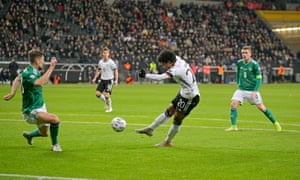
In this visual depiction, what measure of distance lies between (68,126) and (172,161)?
6982 millimetres

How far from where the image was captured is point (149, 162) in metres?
11.4

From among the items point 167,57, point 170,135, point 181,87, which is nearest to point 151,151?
point 170,135

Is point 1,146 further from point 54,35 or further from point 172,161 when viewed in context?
point 54,35

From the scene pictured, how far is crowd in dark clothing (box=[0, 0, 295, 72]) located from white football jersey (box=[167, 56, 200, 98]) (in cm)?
3687

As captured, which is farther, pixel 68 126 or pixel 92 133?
pixel 68 126

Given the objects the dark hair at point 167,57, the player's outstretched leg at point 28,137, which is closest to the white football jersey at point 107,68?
the player's outstretched leg at point 28,137

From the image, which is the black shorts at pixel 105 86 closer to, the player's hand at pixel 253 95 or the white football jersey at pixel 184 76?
the player's hand at pixel 253 95

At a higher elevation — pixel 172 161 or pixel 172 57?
pixel 172 57

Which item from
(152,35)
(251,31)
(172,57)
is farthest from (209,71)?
Result: (172,57)

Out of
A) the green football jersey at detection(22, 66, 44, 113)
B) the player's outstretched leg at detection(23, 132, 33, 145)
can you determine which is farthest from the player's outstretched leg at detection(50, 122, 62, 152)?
the player's outstretched leg at detection(23, 132, 33, 145)

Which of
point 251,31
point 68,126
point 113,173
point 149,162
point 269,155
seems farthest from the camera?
point 251,31

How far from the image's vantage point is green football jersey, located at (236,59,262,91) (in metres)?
17.8

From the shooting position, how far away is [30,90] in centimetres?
1244

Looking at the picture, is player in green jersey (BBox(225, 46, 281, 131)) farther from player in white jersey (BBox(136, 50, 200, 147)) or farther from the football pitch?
player in white jersey (BBox(136, 50, 200, 147))
